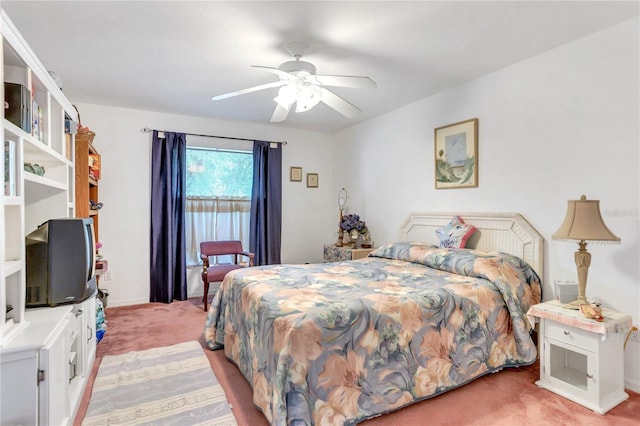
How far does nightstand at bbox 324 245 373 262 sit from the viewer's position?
4387 millimetres

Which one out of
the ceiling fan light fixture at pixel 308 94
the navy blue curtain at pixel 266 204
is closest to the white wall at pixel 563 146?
the ceiling fan light fixture at pixel 308 94

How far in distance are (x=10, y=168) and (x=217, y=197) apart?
3.35 m

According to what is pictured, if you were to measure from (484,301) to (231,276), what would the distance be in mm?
1951

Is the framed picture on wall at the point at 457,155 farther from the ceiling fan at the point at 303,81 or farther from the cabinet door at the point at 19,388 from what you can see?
the cabinet door at the point at 19,388

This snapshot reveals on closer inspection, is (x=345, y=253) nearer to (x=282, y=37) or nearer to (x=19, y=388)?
(x=282, y=37)

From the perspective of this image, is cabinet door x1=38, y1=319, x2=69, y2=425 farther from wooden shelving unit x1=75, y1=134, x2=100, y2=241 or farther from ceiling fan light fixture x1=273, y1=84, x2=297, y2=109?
ceiling fan light fixture x1=273, y1=84, x2=297, y2=109

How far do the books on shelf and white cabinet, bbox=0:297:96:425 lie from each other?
63 centimetres

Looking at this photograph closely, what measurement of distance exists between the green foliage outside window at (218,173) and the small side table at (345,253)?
1.50 m

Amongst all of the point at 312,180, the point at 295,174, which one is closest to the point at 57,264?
the point at 295,174

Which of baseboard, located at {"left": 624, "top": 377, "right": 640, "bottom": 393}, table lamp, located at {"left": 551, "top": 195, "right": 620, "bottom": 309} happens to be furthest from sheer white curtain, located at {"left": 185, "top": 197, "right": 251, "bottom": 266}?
baseboard, located at {"left": 624, "top": 377, "right": 640, "bottom": 393}

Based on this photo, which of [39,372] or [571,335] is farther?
[571,335]

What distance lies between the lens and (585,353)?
2.11 meters

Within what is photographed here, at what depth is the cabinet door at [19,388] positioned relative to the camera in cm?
131

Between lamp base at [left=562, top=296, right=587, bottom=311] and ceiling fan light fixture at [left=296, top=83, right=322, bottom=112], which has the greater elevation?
ceiling fan light fixture at [left=296, top=83, right=322, bottom=112]
